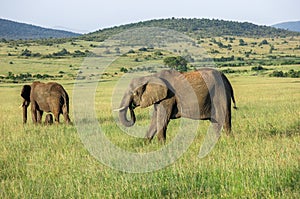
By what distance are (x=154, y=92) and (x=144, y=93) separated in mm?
277

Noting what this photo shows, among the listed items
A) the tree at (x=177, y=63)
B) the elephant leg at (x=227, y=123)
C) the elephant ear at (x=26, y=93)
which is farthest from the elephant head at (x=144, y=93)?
the tree at (x=177, y=63)

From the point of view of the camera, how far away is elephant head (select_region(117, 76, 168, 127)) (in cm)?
1050

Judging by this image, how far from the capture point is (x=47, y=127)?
14.4m

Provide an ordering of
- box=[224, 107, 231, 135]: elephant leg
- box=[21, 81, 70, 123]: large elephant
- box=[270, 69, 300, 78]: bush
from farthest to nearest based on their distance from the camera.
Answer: box=[270, 69, 300, 78]: bush → box=[21, 81, 70, 123]: large elephant → box=[224, 107, 231, 135]: elephant leg

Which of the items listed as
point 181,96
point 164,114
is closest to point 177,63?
point 181,96

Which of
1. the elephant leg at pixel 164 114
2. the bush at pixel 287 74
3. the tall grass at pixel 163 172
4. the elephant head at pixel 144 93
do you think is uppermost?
the elephant head at pixel 144 93

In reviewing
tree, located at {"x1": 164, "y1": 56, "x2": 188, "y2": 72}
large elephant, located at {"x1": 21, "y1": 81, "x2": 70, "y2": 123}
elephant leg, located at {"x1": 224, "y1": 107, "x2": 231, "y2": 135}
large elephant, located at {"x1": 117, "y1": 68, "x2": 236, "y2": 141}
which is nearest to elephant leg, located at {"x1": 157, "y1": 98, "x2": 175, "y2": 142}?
large elephant, located at {"x1": 117, "y1": 68, "x2": 236, "y2": 141}

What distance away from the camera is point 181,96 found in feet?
35.1

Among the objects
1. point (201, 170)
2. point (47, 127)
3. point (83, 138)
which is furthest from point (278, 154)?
point (47, 127)

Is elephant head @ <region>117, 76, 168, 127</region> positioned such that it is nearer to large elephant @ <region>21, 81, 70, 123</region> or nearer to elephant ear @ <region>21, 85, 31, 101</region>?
large elephant @ <region>21, 81, 70, 123</region>

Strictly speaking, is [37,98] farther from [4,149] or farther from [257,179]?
[257,179]

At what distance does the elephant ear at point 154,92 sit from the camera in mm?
10484

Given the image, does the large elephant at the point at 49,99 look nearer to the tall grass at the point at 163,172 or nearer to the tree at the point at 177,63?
the tall grass at the point at 163,172

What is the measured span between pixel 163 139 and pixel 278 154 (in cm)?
342
